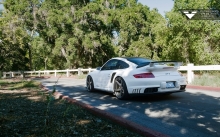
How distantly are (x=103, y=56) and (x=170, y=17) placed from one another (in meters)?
11.3

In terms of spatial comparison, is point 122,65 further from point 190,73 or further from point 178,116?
point 190,73

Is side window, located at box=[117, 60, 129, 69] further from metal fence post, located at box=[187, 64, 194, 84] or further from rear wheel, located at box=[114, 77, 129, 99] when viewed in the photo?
metal fence post, located at box=[187, 64, 194, 84]

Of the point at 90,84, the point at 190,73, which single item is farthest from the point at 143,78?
the point at 190,73

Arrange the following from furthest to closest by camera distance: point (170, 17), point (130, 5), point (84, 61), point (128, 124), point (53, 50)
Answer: point (130, 5), point (84, 61), point (53, 50), point (170, 17), point (128, 124)

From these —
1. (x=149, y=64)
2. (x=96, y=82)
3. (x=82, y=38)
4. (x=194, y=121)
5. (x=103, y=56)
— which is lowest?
(x=194, y=121)

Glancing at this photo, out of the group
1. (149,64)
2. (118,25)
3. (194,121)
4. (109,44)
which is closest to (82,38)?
(109,44)

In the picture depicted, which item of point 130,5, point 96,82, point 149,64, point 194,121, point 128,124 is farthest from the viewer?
point 130,5

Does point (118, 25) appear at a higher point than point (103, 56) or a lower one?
higher

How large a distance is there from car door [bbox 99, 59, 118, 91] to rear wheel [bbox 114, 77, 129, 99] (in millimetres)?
493

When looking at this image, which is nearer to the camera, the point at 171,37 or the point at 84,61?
the point at 171,37

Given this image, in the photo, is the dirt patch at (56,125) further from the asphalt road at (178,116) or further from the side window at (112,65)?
the side window at (112,65)

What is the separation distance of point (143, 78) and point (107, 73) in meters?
1.81

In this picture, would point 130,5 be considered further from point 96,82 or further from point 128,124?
point 128,124

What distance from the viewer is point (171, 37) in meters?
32.3
